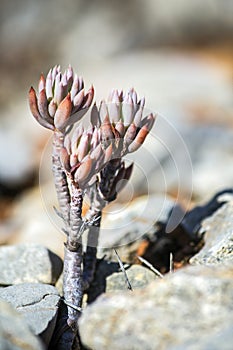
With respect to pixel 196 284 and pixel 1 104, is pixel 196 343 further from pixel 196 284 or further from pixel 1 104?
pixel 1 104

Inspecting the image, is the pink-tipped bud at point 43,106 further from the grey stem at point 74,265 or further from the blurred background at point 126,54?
the blurred background at point 126,54

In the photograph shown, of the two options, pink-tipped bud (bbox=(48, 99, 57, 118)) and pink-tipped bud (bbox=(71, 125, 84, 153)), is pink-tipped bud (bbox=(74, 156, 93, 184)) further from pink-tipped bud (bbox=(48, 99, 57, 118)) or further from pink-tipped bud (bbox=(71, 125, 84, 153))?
pink-tipped bud (bbox=(48, 99, 57, 118))

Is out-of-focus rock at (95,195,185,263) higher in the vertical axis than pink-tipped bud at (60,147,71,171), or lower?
lower

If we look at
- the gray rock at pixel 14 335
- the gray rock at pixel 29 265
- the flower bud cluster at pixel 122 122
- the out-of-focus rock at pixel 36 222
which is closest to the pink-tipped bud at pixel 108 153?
the flower bud cluster at pixel 122 122

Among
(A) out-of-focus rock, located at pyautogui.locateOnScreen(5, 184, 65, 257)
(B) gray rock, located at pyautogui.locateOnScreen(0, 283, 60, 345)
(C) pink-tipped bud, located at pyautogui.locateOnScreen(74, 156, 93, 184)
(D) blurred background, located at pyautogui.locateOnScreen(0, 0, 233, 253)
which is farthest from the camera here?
(D) blurred background, located at pyautogui.locateOnScreen(0, 0, 233, 253)

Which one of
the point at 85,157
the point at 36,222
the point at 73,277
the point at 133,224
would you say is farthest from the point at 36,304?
the point at 36,222

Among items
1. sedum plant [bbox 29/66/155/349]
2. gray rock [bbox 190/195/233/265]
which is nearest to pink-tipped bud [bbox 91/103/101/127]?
sedum plant [bbox 29/66/155/349]

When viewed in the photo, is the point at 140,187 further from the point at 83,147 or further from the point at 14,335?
the point at 14,335
